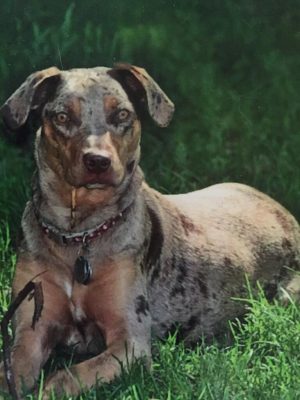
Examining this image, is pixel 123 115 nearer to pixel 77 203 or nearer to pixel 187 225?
pixel 77 203

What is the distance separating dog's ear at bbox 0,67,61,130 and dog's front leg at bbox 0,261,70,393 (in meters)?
0.66

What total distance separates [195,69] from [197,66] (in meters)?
0.02

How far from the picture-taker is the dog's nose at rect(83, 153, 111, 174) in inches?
230

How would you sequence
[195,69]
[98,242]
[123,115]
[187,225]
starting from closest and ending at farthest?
[123,115] → [98,242] → [187,225] → [195,69]

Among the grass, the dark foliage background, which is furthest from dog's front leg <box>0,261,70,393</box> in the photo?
the dark foliage background

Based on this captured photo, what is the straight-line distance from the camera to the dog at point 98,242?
598 cm

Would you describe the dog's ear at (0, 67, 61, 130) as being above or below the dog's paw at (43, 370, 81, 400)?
above

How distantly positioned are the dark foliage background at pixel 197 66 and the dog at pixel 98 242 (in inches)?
56.0

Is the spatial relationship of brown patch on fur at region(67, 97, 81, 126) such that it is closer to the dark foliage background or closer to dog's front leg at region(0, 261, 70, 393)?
dog's front leg at region(0, 261, 70, 393)

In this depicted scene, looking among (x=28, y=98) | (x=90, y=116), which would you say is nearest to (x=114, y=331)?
(x=90, y=116)

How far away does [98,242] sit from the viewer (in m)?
6.26

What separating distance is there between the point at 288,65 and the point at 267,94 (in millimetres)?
211

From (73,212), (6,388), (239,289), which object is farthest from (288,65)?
(6,388)

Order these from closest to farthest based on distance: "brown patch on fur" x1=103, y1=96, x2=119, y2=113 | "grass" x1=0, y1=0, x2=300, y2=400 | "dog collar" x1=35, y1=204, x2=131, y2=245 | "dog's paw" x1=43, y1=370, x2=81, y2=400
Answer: "dog's paw" x1=43, y1=370, x2=81, y2=400
"brown patch on fur" x1=103, y1=96, x2=119, y2=113
"dog collar" x1=35, y1=204, x2=131, y2=245
"grass" x1=0, y1=0, x2=300, y2=400
